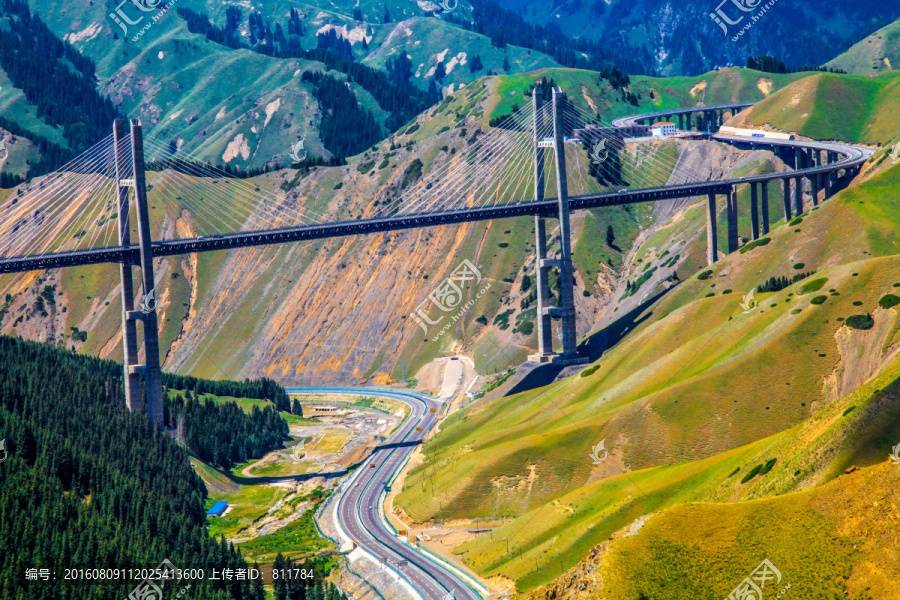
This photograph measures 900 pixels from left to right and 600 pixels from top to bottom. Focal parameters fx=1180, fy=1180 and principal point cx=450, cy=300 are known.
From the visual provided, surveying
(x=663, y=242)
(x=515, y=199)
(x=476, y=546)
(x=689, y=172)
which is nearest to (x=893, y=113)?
(x=689, y=172)

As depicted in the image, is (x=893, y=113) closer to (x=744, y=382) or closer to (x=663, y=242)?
(x=663, y=242)

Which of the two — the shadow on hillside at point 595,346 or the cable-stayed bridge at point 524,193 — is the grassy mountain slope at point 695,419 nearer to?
the shadow on hillside at point 595,346

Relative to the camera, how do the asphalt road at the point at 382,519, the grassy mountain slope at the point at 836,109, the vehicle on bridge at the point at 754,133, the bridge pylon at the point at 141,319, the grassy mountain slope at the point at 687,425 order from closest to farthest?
the grassy mountain slope at the point at 687,425 < the asphalt road at the point at 382,519 < the bridge pylon at the point at 141,319 < the vehicle on bridge at the point at 754,133 < the grassy mountain slope at the point at 836,109

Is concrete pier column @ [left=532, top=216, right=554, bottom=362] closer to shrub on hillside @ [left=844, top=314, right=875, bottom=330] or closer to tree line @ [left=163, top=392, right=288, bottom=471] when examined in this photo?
tree line @ [left=163, top=392, right=288, bottom=471]

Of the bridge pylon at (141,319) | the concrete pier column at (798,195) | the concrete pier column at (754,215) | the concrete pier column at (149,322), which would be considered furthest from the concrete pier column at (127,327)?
the concrete pier column at (798,195)

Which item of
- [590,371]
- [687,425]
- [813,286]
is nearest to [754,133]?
[590,371]
